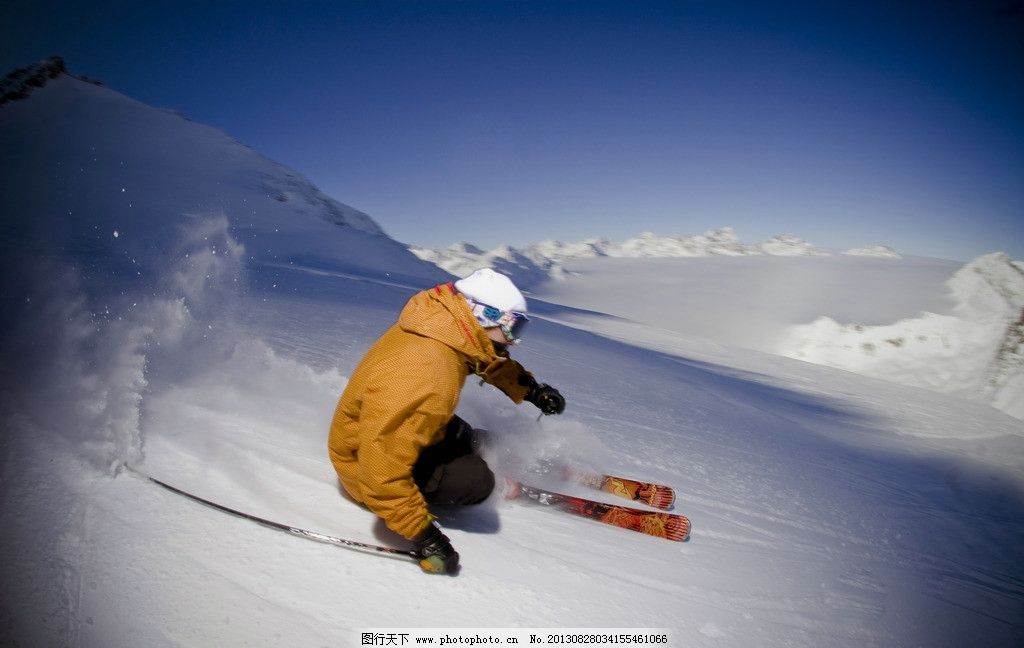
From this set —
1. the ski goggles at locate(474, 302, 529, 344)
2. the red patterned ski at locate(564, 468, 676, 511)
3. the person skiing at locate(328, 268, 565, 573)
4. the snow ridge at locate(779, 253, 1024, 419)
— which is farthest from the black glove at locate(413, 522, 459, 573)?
the snow ridge at locate(779, 253, 1024, 419)

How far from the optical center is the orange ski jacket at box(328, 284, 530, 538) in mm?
2062

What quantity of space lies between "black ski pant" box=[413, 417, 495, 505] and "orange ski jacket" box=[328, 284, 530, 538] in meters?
0.36

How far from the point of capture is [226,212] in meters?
23.9

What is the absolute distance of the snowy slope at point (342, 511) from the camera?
1718 mm

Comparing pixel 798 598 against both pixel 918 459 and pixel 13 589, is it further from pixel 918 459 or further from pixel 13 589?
pixel 918 459

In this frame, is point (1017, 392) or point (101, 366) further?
point (1017, 392)

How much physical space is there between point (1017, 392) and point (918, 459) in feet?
142

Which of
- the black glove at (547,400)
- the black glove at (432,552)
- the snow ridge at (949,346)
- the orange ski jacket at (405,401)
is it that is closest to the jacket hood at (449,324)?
the orange ski jacket at (405,401)

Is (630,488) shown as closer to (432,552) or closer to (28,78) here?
(432,552)

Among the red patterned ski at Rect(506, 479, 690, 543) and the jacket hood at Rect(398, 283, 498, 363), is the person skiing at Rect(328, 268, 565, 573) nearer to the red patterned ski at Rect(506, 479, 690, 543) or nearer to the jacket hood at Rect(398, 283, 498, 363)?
the jacket hood at Rect(398, 283, 498, 363)

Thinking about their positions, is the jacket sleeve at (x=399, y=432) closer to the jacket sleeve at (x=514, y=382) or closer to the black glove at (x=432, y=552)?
the black glove at (x=432, y=552)

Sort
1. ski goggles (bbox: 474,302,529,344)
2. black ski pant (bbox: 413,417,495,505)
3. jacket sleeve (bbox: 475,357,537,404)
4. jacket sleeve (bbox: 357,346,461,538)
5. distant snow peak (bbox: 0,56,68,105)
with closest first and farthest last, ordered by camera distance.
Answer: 1. jacket sleeve (bbox: 357,346,461,538)
2. ski goggles (bbox: 474,302,529,344)
3. black ski pant (bbox: 413,417,495,505)
4. jacket sleeve (bbox: 475,357,537,404)
5. distant snow peak (bbox: 0,56,68,105)

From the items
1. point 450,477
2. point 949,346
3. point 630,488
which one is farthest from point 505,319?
point 949,346

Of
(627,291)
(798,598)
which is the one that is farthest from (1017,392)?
(627,291)
